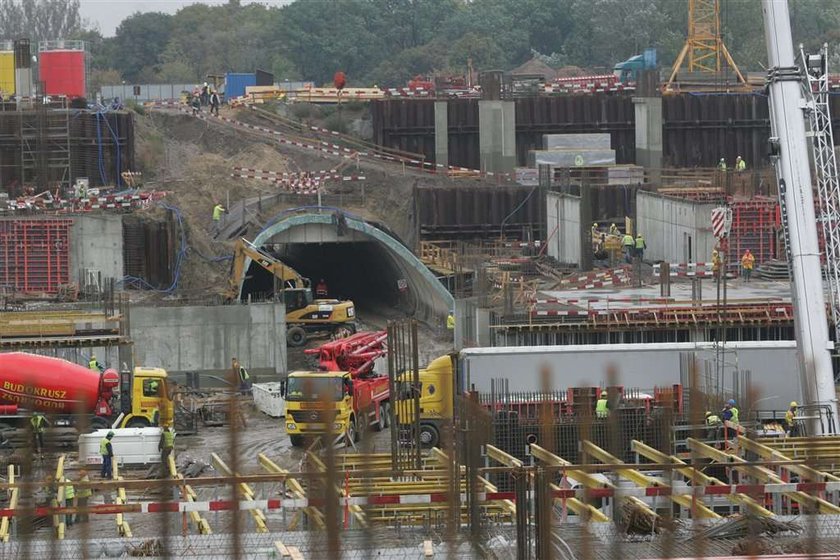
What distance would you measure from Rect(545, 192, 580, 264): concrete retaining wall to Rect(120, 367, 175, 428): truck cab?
739 inches

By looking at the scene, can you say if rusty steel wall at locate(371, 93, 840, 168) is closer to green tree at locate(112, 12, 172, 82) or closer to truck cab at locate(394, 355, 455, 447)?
truck cab at locate(394, 355, 455, 447)

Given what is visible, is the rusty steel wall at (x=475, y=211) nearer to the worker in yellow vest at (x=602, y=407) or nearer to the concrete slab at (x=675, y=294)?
the concrete slab at (x=675, y=294)

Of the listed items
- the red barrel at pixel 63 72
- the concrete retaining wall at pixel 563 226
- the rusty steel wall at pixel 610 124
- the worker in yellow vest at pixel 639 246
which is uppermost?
the red barrel at pixel 63 72

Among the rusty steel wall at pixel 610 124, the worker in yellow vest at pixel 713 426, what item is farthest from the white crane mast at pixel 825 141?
the rusty steel wall at pixel 610 124

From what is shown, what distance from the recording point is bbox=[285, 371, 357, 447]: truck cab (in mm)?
26734

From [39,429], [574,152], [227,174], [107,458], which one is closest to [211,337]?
[39,429]

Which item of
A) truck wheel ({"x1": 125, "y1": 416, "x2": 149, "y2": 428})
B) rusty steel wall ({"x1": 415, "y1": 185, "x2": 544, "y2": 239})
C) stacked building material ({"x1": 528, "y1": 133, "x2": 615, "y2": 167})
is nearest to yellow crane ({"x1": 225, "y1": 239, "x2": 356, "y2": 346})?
truck wheel ({"x1": 125, "y1": 416, "x2": 149, "y2": 428})

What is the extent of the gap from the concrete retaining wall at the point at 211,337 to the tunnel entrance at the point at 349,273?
22.1ft

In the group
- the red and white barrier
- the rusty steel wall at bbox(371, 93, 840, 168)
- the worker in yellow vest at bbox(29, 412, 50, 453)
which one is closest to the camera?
the red and white barrier

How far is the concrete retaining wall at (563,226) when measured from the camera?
45281mm

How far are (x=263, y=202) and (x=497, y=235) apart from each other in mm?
7049

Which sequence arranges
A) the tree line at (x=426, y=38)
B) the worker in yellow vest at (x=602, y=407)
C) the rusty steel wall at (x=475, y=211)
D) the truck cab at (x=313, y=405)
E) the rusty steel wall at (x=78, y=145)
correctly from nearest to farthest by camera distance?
the worker in yellow vest at (x=602, y=407) < the truck cab at (x=313, y=405) < the rusty steel wall at (x=78, y=145) < the rusty steel wall at (x=475, y=211) < the tree line at (x=426, y=38)

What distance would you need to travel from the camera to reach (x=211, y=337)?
112 ft

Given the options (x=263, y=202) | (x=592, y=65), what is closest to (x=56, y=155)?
(x=263, y=202)
